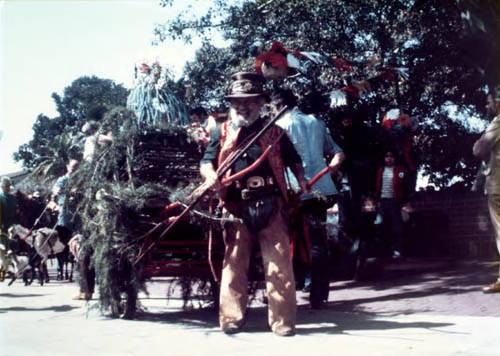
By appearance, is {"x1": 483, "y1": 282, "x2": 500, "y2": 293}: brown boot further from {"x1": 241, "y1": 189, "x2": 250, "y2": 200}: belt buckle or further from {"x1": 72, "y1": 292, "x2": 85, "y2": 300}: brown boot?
{"x1": 72, "y1": 292, "x2": 85, "y2": 300}: brown boot

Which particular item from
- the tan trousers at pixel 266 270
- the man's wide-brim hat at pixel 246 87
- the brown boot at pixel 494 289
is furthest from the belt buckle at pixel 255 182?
the brown boot at pixel 494 289

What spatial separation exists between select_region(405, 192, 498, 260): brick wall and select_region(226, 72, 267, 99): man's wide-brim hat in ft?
27.9

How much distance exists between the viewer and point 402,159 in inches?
456

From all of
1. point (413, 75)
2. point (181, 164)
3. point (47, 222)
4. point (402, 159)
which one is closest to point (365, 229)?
point (402, 159)

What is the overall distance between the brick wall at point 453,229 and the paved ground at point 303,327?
5.09 meters

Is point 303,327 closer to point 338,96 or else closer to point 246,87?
point 246,87

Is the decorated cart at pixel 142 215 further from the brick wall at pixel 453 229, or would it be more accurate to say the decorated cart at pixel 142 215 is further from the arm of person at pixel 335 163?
the brick wall at pixel 453 229

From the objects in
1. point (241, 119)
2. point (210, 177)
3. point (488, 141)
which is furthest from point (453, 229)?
point (210, 177)

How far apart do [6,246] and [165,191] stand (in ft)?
11.9

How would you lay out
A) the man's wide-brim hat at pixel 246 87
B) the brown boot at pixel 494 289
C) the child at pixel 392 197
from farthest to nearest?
the child at pixel 392 197 < the brown boot at pixel 494 289 < the man's wide-brim hat at pixel 246 87

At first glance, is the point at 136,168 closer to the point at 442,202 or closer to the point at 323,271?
the point at 323,271

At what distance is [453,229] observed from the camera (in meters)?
13.9

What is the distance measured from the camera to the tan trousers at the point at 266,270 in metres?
5.05

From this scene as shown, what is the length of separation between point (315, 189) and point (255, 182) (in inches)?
53.4
